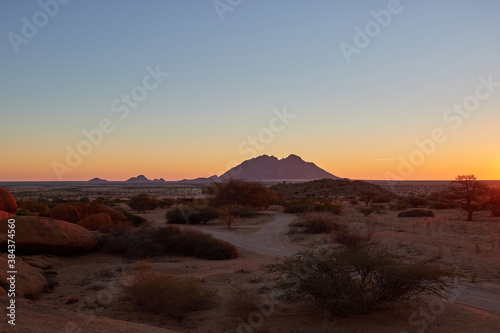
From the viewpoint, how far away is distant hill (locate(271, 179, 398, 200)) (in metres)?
66.7

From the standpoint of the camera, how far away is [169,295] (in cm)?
884

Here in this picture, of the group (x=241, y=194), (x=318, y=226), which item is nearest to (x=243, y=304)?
(x=318, y=226)

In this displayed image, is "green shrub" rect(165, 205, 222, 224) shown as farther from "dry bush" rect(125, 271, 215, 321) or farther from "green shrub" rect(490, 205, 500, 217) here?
"green shrub" rect(490, 205, 500, 217)

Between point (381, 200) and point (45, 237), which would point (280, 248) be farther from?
point (381, 200)

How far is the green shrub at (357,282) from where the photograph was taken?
7.94 meters

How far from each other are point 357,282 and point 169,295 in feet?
13.9

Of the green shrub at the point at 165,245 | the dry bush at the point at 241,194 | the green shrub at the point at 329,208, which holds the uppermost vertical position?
the dry bush at the point at 241,194

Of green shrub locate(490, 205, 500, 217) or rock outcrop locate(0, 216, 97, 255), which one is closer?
rock outcrop locate(0, 216, 97, 255)

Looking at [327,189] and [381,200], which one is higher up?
[327,189]

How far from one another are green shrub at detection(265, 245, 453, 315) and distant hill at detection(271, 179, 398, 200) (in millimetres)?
56699

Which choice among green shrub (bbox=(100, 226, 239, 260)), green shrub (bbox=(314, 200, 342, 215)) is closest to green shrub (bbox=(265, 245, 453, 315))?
green shrub (bbox=(100, 226, 239, 260))

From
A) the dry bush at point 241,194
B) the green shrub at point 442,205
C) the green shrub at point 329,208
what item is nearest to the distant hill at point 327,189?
the green shrub at point 442,205

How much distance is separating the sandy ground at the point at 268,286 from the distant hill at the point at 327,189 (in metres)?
44.7

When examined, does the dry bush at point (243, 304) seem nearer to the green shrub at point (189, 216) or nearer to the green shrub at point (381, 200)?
the green shrub at point (189, 216)
